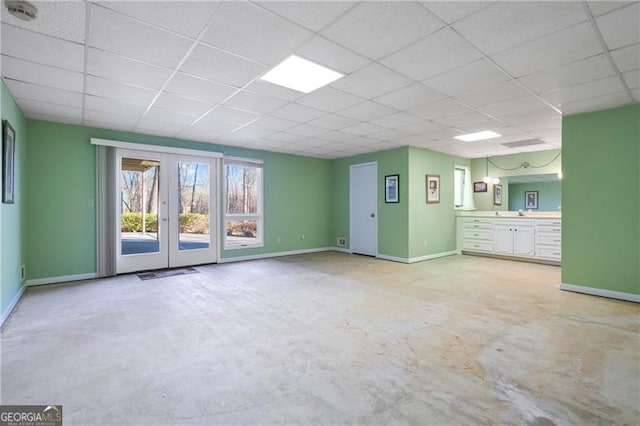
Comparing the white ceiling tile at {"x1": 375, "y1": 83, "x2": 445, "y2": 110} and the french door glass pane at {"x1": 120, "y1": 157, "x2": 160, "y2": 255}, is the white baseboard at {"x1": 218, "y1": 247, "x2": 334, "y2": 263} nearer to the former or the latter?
the french door glass pane at {"x1": 120, "y1": 157, "x2": 160, "y2": 255}

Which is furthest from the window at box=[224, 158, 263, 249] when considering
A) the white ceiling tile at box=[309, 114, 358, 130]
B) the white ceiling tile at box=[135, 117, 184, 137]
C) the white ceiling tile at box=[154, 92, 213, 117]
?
the white ceiling tile at box=[309, 114, 358, 130]

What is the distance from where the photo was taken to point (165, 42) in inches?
95.0

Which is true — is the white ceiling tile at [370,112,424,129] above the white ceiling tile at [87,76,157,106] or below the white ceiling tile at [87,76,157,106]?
above

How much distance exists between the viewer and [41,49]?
2.52m

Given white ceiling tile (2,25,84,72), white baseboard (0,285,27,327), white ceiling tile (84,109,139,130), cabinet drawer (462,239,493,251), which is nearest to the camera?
white ceiling tile (2,25,84,72)

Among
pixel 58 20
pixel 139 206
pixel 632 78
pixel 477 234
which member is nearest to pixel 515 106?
pixel 632 78

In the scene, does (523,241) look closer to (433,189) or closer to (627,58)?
(433,189)

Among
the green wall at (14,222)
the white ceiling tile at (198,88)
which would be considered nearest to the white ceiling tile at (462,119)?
the white ceiling tile at (198,88)

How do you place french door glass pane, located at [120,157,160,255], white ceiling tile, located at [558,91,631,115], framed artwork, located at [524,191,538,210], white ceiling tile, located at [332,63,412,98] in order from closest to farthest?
white ceiling tile, located at [332,63,412,98] < white ceiling tile, located at [558,91,631,115] < french door glass pane, located at [120,157,160,255] < framed artwork, located at [524,191,538,210]

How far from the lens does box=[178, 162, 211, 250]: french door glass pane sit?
584 cm

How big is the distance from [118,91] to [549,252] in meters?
7.36

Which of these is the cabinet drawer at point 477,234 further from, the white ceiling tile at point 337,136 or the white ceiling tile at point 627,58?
the white ceiling tile at point 627,58

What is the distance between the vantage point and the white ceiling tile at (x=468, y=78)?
285cm

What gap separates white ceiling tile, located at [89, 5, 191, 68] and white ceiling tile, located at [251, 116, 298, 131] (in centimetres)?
187
